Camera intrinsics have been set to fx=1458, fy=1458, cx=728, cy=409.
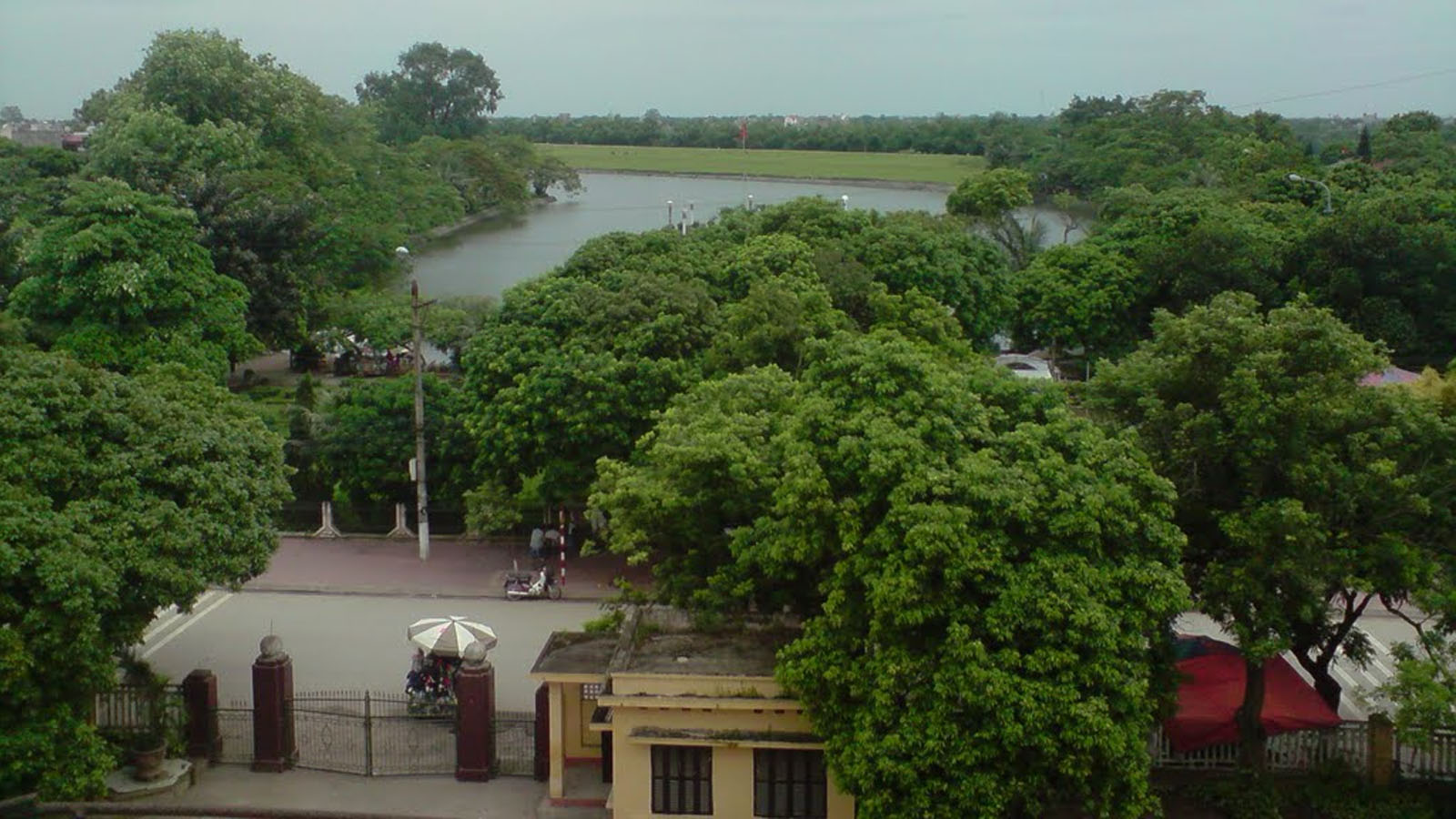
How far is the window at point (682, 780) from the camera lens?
551 inches

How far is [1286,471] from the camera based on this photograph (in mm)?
13852

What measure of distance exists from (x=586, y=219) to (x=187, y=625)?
4754 cm

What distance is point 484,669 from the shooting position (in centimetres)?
1528

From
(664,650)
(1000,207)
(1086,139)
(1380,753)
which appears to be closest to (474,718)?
(664,650)

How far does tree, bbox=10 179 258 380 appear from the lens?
2759 centimetres

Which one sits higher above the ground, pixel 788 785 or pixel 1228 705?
pixel 1228 705

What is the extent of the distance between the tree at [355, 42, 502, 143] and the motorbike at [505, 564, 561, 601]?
197 ft

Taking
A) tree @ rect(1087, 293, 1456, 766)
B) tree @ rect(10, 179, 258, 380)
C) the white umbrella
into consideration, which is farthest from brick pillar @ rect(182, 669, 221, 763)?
tree @ rect(10, 179, 258, 380)

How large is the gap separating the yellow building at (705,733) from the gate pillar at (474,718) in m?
0.95

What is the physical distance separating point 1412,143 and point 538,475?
54810mm

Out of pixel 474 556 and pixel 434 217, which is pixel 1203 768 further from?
pixel 434 217

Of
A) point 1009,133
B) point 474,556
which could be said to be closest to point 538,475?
point 474,556

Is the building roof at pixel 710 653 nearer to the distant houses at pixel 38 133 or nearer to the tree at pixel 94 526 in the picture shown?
the tree at pixel 94 526

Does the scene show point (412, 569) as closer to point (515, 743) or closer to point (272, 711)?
point (272, 711)
